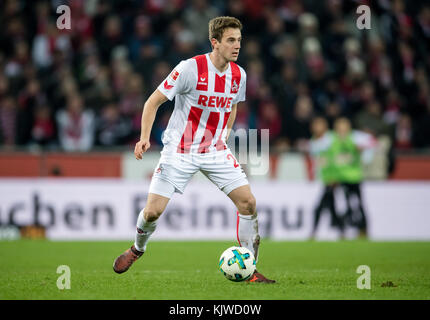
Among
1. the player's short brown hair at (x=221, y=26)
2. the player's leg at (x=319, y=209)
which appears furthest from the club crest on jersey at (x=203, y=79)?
the player's leg at (x=319, y=209)

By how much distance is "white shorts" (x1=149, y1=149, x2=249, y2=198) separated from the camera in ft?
23.1

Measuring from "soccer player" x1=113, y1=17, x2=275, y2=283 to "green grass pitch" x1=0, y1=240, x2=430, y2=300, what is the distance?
1.79ft

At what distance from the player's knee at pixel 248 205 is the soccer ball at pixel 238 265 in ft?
1.55

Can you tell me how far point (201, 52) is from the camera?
50.5ft

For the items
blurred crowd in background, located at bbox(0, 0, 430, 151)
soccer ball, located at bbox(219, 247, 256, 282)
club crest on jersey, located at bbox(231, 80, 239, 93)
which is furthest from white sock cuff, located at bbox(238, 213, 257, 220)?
blurred crowd in background, located at bbox(0, 0, 430, 151)

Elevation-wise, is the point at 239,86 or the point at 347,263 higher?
the point at 239,86

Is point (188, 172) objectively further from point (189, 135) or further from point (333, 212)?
point (333, 212)

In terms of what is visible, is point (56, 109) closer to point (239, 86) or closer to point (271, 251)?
point (271, 251)

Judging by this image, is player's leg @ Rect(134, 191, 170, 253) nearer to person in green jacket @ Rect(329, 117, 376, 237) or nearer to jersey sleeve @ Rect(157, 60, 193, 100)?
jersey sleeve @ Rect(157, 60, 193, 100)

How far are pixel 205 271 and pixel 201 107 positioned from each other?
2008mm

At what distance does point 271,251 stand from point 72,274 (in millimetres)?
4111

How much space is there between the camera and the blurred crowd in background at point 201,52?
47.4 feet
